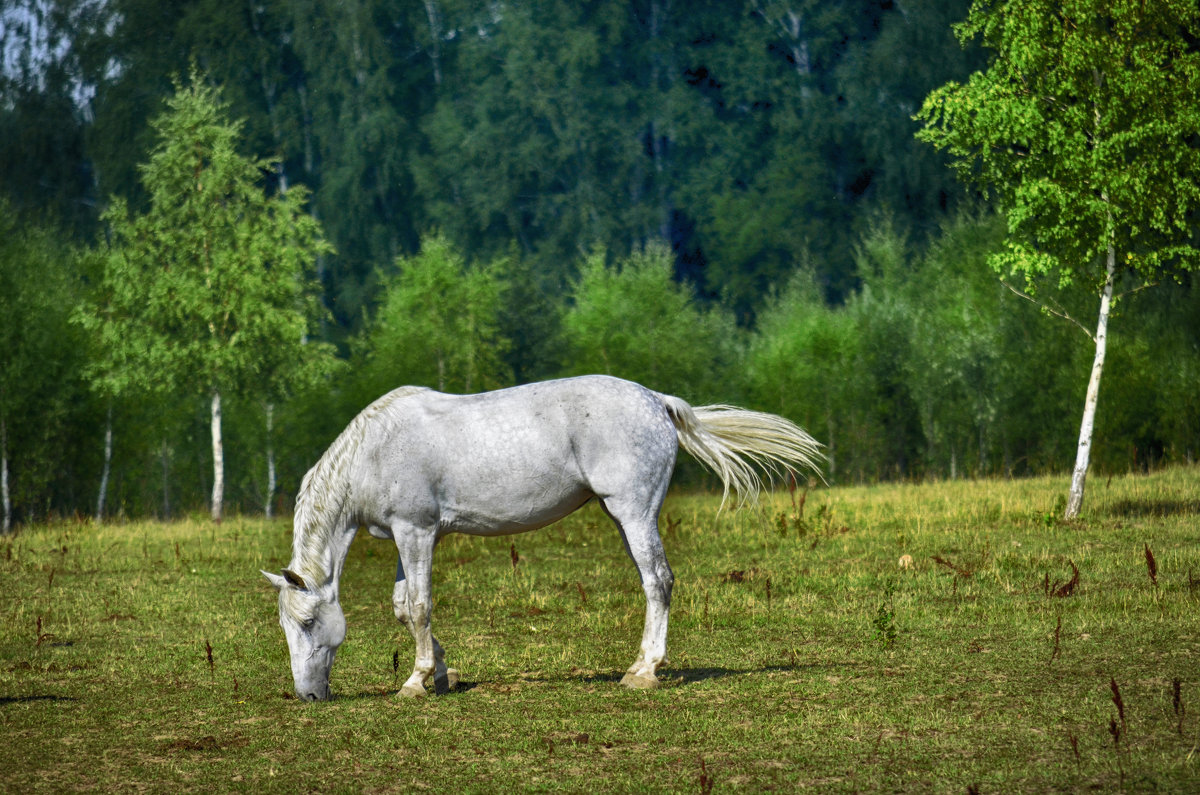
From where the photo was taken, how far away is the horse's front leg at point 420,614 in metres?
8.63

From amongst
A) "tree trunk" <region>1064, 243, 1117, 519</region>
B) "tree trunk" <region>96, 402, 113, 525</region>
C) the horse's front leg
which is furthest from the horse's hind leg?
"tree trunk" <region>96, 402, 113, 525</region>

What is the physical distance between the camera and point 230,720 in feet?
26.5

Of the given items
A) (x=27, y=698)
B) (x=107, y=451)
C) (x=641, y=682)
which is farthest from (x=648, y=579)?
(x=107, y=451)

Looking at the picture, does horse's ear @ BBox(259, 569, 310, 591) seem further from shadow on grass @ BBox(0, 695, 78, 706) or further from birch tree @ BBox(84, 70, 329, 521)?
birch tree @ BBox(84, 70, 329, 521)

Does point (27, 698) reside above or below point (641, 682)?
below

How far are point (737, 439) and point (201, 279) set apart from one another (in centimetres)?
2106

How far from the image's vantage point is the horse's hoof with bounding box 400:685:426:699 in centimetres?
854

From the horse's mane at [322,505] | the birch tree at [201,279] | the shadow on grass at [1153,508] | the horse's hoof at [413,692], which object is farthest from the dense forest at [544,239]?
the horse's hoof at [413,692]

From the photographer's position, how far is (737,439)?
9.58 metres

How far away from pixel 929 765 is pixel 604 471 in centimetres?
333

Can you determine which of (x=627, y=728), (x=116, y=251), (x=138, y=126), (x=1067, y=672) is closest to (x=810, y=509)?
(x=1067, y=672)

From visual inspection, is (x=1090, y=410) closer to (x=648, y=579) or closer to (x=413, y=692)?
(x=648, y=579)

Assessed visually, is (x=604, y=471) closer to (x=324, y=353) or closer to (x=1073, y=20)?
(x=1073, y=20)

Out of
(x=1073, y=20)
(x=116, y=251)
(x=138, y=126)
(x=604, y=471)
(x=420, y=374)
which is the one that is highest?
(x=138, y=126)
